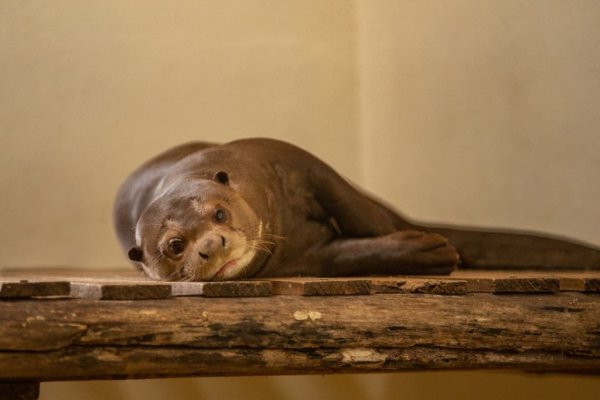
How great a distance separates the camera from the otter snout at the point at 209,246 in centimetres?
256

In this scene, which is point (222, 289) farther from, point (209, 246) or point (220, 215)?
point (220, 215)

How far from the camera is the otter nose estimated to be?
2.56 meters

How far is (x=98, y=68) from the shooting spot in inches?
169

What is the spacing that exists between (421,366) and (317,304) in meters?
0.27

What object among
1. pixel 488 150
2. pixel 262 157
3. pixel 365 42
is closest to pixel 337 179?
pixel 262 157

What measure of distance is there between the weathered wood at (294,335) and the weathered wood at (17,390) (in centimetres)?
15

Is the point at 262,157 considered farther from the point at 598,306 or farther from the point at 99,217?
the point at 99,217

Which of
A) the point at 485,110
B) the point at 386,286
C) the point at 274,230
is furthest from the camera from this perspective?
the point at 485,110

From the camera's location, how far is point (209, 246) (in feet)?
8.41

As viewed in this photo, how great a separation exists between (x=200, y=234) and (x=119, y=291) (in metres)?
0.54

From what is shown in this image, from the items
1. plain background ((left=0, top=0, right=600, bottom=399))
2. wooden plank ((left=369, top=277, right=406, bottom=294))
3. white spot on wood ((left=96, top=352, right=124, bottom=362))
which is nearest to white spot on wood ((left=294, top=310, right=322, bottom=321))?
wooden plank ((left=369, top=277, right=406, bottom=294))

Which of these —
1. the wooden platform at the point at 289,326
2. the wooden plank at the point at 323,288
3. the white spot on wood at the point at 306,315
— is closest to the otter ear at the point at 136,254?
the wooden platform at the point at 289,326

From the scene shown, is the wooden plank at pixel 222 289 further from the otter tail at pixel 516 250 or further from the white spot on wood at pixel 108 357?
the otter tail at pixel 516 250

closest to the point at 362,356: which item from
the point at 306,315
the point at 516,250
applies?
the point at 306,315
